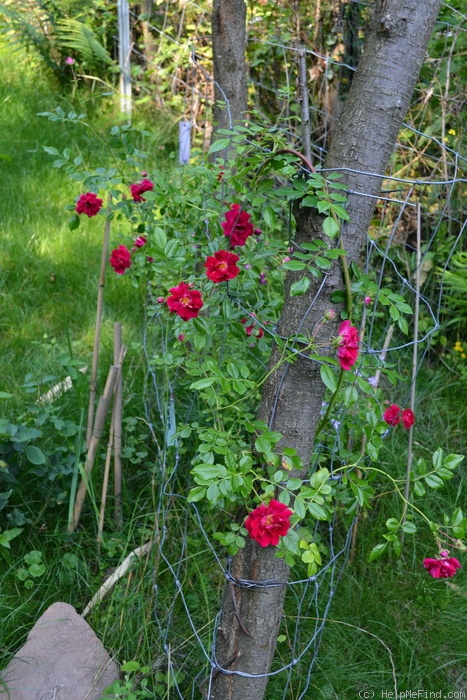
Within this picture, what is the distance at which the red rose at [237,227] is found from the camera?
6.10 ft

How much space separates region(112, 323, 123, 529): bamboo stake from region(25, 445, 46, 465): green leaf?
258 mm

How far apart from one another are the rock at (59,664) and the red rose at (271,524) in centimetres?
87

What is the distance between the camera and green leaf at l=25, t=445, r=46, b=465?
241 cm

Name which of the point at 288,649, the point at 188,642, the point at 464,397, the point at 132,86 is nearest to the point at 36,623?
the point at 188,642

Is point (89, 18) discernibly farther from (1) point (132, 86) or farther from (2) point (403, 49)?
(2) point (403, 49)

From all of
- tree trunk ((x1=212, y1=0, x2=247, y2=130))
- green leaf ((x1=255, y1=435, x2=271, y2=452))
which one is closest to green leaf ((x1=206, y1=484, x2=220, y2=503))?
green leaf ((x1=255, y1=435, x2=271, y2=452))

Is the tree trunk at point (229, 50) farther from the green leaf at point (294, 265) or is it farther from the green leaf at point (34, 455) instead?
the green leaf at point (294, 265)

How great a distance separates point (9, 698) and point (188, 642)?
1.75ft

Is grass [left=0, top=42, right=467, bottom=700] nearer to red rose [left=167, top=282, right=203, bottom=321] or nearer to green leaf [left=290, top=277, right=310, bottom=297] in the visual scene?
red rose [left=167, top=282, right=203, bottom=321]

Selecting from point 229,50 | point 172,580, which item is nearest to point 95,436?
point 172,580

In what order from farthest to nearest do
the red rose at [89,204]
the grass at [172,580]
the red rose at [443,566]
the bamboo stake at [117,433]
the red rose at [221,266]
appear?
the bamboo stake at [117,433]
the red rose at [89,204]
the grass at [172,580]
the red rose at [443,566]
the red rose at [221,266]

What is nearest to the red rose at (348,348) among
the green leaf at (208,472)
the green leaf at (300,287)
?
the green leaf at (300,287)

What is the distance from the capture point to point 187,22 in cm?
564

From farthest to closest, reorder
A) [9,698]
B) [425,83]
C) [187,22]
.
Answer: [187,22]
[425,83]
[9,698]
